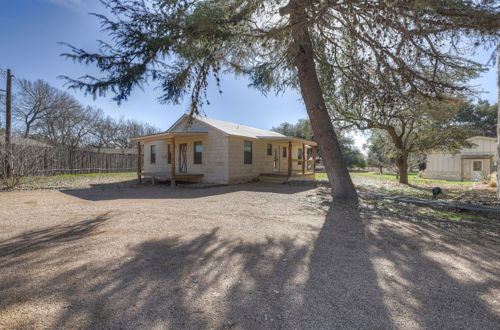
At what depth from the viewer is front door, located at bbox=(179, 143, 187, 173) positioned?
14141 millimetres

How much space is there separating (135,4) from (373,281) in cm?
670

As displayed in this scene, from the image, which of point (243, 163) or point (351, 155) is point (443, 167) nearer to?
point (351, 155)

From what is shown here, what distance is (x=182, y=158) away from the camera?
14359 millimetres

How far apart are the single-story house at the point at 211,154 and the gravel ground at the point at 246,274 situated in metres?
7.60

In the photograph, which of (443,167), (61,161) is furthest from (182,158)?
(443,167)

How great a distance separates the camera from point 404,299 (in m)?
2.10

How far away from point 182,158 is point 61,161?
9.40 m

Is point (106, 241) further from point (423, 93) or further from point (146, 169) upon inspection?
point (146, 169)

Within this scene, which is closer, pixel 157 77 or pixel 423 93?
pixel 157 77

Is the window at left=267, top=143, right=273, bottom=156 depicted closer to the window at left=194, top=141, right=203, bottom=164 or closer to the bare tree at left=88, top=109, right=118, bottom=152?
the window at left=194, top=141, right=203, bottom=164

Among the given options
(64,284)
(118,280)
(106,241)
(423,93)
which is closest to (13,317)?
(64,284)

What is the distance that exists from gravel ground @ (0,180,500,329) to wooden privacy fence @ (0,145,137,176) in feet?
20.8

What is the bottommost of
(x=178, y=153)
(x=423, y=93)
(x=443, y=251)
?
(x=443, y=251)

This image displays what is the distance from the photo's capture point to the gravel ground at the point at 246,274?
1.83 meters
